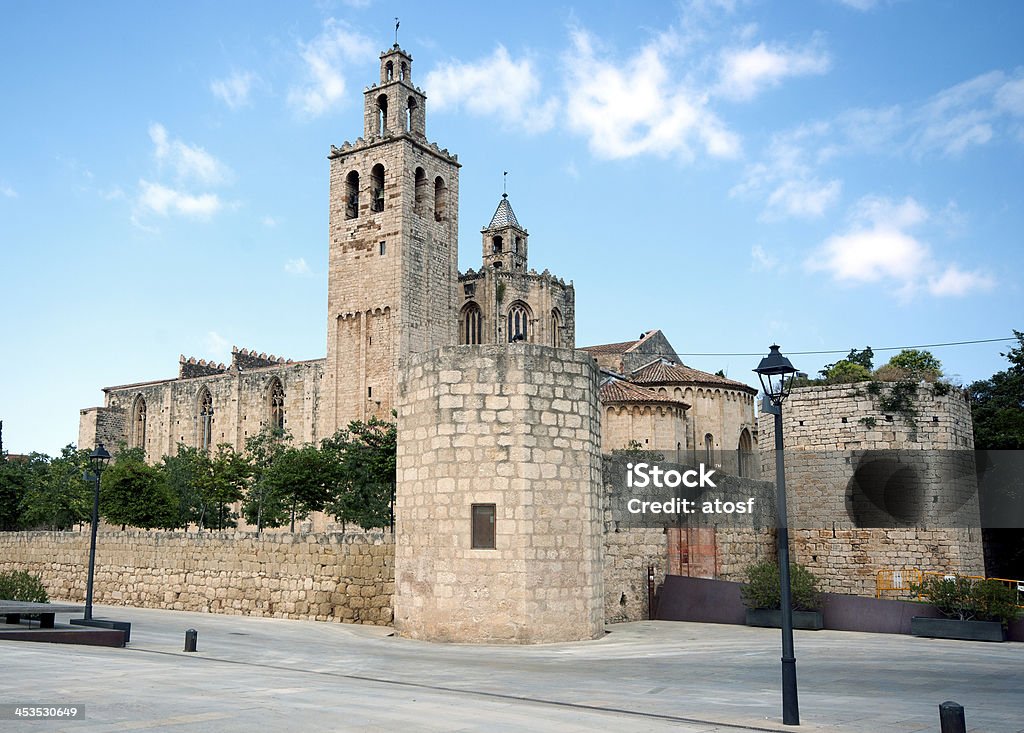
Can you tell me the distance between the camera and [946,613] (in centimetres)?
1698

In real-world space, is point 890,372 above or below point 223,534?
above

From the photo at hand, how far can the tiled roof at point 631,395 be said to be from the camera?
40.9 m

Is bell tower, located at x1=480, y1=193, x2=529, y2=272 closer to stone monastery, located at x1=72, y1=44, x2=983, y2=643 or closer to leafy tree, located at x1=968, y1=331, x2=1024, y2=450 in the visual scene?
stone monastery, located at x1=72, y1=44, x2=983, y2=643

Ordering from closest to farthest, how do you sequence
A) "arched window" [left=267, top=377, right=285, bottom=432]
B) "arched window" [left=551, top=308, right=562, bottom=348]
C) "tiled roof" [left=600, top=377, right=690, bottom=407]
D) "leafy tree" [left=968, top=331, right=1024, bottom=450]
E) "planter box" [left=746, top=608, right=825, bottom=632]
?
"planter box" [left=746, top=608, right=825, bottom=632] → "leafy tree" [left=968, top=331, right=1024, bottom=450] → "tiled roof" [left=600, top=377, right=690, bottom=407] → "arched window" [left=267, top=377, right=285, bottom=432] → "arched window" [left=551, top=308, right=562, bottom=348]

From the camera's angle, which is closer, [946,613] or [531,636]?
[531,636]

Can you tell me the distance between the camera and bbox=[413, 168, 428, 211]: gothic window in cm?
5841

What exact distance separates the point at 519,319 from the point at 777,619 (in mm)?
47937

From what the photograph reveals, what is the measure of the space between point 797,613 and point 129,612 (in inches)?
552

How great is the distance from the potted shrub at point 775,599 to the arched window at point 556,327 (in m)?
48.9

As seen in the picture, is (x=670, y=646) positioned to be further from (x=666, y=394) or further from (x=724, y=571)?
(x=666, y=394)

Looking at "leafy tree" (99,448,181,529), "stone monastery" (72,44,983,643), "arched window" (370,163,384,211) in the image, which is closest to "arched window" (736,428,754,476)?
"stone monastery" (72,44,983,643)

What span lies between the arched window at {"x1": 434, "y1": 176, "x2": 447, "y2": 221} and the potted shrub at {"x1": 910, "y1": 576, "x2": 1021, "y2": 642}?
46.3 meters

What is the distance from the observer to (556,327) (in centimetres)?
6838

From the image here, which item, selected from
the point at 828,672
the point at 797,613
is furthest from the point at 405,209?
the point at 828,672
